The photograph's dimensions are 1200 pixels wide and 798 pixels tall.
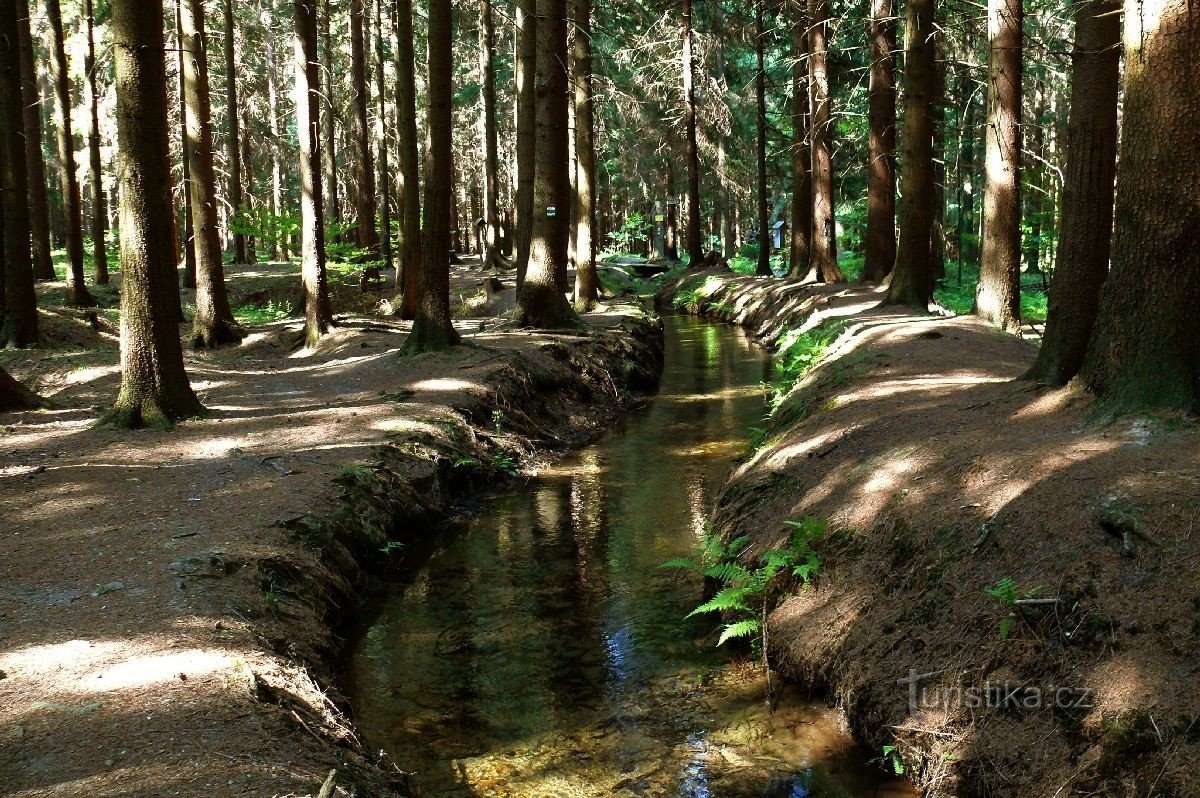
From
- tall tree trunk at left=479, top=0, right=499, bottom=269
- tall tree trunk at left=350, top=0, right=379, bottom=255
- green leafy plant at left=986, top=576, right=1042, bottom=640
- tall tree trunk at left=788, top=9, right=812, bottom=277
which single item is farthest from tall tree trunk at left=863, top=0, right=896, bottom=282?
green leafy plant at left=986, top=576, right=1042, bottom=640

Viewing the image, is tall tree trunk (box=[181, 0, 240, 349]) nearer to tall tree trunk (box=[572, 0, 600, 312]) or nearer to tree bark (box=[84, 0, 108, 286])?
tree bark (box=[84, 0, 108, 286])

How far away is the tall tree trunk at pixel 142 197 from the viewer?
9.73 metres

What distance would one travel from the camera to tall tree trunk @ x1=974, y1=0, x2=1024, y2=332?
13.2 m

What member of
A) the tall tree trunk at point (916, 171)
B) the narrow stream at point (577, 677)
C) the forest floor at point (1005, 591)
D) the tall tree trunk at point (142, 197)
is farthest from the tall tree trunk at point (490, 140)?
the forest floor at point (1005, 591)

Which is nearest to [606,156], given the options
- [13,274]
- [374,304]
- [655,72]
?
[655,72]

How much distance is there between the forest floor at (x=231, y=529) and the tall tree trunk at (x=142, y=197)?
1.00m

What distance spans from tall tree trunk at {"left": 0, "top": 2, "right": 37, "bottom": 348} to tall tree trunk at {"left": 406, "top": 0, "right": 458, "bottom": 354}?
6.20 meters

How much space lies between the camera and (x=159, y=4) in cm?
988

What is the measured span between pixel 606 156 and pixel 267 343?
3826 centimetres

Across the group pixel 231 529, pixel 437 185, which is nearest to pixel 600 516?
pixel 231 529

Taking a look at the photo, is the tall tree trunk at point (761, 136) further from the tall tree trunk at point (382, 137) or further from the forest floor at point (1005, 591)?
the forest floor at point (1005, 591)

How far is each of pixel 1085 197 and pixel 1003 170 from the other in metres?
6.18

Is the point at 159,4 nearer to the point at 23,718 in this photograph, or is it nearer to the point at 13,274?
the point at 13,274

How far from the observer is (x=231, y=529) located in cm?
729
